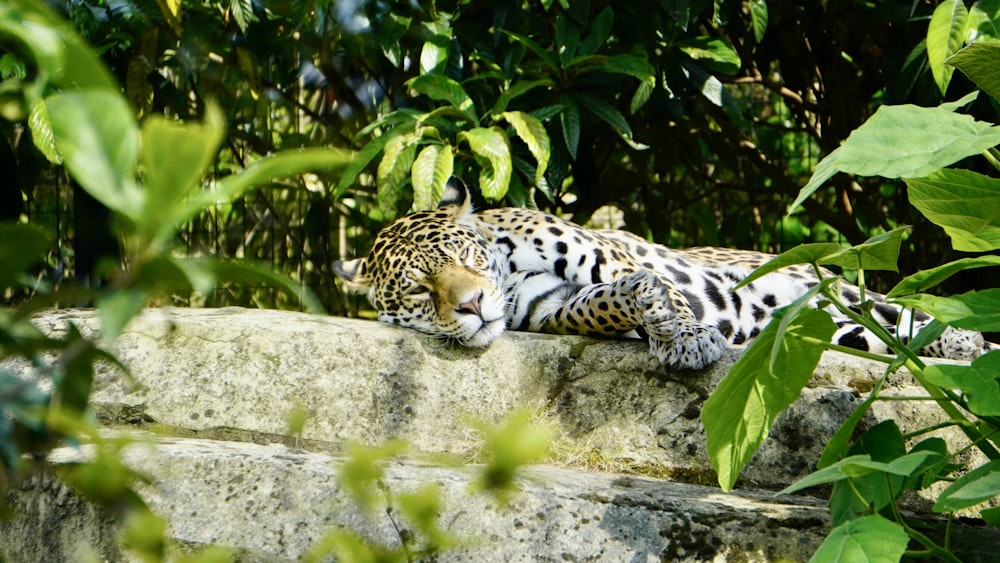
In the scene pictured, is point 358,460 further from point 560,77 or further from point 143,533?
point 560,77

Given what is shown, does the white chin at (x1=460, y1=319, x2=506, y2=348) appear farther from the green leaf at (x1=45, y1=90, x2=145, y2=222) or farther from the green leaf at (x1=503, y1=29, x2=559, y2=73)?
the green leaf at (x1=45, y1=90, x2=145, y2=222)

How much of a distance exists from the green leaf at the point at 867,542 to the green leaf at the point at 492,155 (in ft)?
8.92

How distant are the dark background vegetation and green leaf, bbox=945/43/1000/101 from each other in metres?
2.62

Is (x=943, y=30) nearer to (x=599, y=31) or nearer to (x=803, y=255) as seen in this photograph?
(x=803, y=255)

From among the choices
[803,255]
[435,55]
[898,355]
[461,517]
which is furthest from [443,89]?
[898,355]

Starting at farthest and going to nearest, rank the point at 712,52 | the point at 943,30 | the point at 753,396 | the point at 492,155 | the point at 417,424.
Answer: the point at 712,52, the point at 492,155, the point at 417,424, the point at 943,30, the point at 753,396

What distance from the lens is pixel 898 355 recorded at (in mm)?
2336

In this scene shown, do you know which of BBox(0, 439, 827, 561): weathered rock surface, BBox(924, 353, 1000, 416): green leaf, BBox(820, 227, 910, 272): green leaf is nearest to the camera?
BBox(924, 353, 1000, 416): green leaf

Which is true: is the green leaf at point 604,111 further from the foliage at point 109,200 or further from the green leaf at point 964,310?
the foliage at point 109,200

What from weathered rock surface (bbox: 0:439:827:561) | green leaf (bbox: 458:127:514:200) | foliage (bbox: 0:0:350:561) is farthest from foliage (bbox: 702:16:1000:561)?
green leaf (bbox: 458:127:514:200)

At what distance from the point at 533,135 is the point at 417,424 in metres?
1.51

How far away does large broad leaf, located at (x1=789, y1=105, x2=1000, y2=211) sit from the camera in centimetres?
181

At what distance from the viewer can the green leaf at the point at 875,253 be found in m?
2.34

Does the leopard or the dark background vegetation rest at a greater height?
the dark background vegetation
